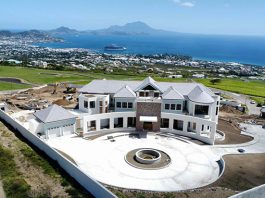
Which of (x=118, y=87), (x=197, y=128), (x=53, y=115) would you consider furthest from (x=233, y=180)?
(x=118, y=87)

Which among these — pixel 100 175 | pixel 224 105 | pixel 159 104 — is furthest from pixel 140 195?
pixel 224 105

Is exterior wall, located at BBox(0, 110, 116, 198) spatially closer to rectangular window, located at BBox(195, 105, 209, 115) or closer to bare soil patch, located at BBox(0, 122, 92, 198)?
bare soil patch, located at BBox(0, 122, 92, 198)

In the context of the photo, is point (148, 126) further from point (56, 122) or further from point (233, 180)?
point (233, 180)

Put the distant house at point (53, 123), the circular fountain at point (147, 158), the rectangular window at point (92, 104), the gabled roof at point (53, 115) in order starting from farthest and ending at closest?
the rectangular window at point (92, 104) < the gabled roof at point (53, 115) < the distant house at point (53, 123) < the circular fountain at point (147, 158)

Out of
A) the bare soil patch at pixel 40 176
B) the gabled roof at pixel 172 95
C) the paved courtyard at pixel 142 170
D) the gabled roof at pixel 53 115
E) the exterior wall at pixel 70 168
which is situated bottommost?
the paved courtyard at pixel 142 170

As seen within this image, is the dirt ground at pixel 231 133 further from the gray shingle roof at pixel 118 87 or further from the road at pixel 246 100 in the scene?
the road at pixel 246 100

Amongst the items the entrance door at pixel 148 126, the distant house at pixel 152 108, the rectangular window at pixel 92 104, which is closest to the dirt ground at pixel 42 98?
the rectangular window at pixel 92 104
